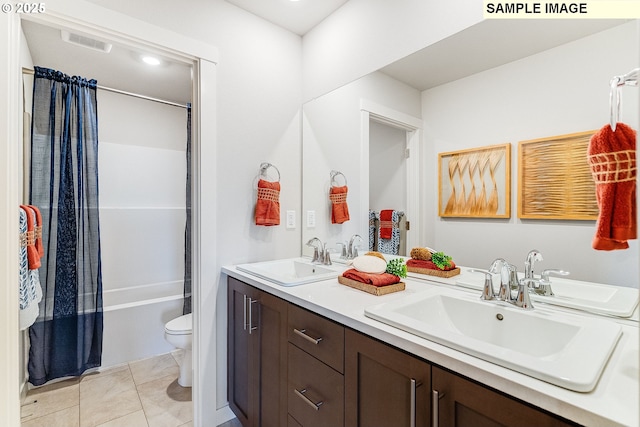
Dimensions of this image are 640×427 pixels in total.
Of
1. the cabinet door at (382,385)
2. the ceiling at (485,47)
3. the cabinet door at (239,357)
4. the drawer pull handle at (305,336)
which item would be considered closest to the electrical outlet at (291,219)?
the cabinet door at (239,357)

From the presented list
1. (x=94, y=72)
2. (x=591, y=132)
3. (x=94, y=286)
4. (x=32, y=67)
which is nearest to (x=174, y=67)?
(x=94, y=72)

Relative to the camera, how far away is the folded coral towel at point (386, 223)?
64.0 inches

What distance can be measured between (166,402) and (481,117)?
2.42 meters

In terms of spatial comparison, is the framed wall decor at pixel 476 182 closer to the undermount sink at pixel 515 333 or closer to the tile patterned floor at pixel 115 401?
the undermount sink at pixel 515 333

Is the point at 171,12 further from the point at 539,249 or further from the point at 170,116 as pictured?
the point at 539,249

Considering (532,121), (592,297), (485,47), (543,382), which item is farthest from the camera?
(485,47)

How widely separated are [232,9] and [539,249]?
2.00 meters

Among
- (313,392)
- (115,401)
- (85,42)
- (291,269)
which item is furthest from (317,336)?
(85,42)

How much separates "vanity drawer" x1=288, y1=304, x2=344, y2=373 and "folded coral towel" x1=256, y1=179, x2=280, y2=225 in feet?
2.41

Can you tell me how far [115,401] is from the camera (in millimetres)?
2000

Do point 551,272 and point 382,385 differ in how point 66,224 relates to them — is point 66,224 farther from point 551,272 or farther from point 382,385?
point 551,272

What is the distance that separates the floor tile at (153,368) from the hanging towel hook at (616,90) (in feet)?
9.26

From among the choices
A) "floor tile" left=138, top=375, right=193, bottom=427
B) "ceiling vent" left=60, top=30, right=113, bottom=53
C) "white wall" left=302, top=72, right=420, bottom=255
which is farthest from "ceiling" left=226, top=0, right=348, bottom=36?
"floor tile" left=138, top=375, right=193, bottom=427

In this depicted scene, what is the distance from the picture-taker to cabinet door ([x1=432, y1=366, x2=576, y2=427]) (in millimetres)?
623
